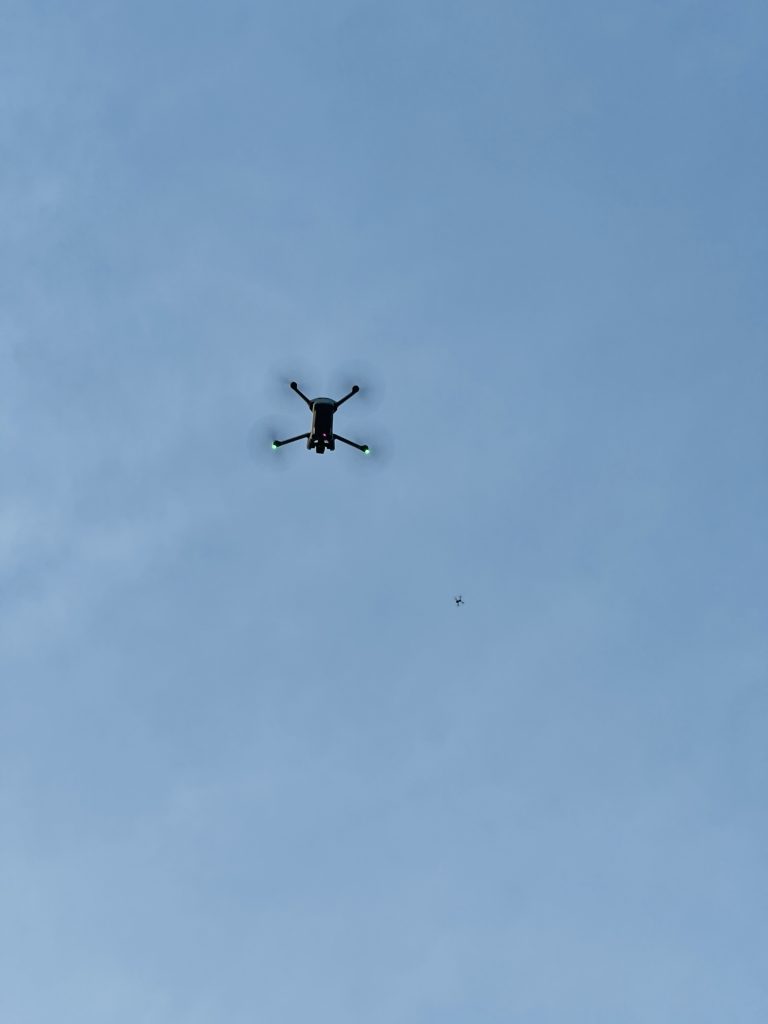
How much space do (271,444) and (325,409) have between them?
20.3 ft

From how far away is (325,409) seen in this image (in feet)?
515

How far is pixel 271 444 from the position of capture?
157500 mm

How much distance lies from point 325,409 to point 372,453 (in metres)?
6.38

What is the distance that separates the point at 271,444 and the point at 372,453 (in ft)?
32.2

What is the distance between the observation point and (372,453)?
15888 cm
